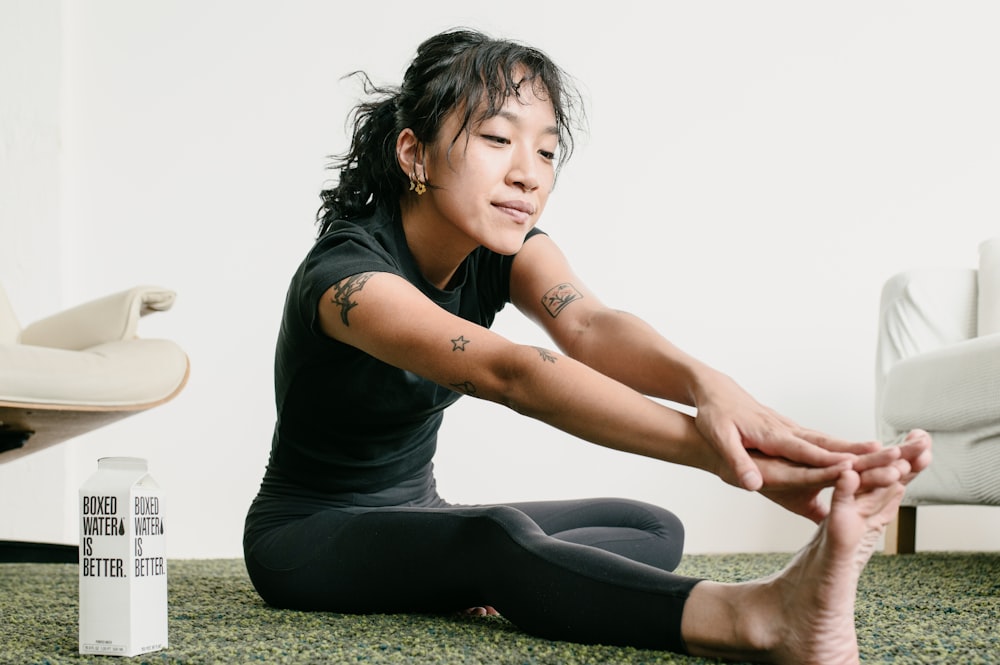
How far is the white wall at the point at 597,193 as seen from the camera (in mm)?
2488

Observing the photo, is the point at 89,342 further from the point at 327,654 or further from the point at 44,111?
the point at 327,654

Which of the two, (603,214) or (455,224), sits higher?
(603,214)

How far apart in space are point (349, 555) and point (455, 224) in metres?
0.42

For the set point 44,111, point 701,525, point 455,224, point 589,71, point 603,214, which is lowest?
point 701,525

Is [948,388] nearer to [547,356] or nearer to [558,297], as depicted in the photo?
[558,297]

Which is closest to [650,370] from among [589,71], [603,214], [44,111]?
[603,214]

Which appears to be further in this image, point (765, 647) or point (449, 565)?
point (449, 565)

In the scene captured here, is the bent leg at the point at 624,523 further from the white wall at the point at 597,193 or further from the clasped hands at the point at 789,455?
the white wall at the point at 597,193

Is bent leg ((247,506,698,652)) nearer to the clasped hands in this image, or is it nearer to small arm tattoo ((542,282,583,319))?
the clasped hands

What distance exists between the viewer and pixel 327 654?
3.13ft

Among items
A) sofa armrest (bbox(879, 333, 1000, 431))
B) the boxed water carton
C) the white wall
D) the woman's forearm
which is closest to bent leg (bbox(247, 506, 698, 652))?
the woman's forearm

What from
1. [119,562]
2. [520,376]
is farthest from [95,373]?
[520,376]

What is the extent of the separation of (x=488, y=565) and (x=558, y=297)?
41cm

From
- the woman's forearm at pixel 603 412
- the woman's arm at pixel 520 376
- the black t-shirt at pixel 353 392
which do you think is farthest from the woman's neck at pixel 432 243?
the woman's forearm at pixel 603 412
